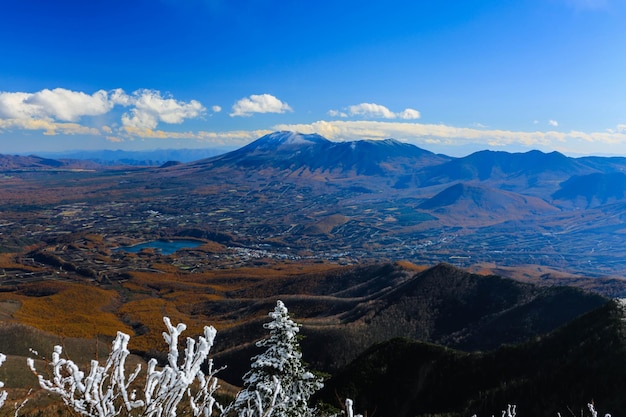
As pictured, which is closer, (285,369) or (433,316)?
(285,369)

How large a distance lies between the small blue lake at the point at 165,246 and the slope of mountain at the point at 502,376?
14152 centimetres

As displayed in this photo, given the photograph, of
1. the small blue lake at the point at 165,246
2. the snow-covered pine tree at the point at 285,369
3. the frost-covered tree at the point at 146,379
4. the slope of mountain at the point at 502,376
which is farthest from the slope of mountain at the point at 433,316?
the small blue lake at the point at 165,246

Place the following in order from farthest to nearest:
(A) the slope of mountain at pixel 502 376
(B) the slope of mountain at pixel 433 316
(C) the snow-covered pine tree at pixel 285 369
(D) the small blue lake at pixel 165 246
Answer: (D) the small blue lake at pixel 165 246
(B) the slope of mountain at pixel 433 316
(A) the slope of mountain at pixel 502 376
(C) the snow-covered pine tree at pixel 285 369

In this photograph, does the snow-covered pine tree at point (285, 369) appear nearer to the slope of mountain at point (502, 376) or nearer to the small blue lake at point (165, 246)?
the slope of mountain at point (502, 376)

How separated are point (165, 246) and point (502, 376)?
166 meters

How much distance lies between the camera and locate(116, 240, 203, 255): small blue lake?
165m

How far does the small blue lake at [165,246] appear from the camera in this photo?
164625 mm

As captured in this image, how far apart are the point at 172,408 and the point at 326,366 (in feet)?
140

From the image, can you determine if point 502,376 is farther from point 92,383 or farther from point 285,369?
point 92,383

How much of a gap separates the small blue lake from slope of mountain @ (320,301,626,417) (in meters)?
142

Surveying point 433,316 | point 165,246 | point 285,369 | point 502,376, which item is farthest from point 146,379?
point 165,246

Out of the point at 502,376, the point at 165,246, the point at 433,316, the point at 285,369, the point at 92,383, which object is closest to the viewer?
the point at 92,383

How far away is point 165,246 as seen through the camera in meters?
174

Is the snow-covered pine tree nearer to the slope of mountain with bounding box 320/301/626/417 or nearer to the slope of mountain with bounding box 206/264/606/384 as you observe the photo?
the slope of mountain with bounding box 320/301/626/417
